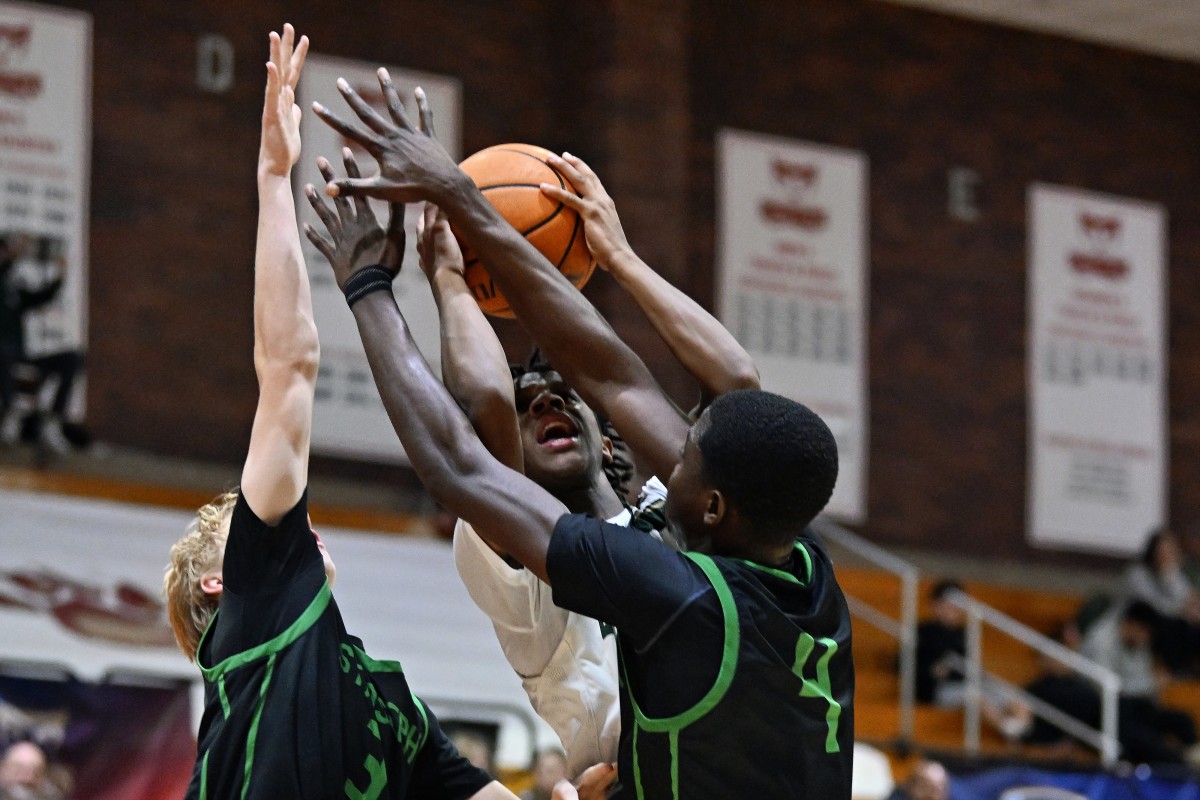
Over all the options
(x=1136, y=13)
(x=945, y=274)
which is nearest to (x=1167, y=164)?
(x=1136, y=13)

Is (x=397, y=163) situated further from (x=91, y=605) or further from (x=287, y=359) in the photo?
(x=91, y=605)

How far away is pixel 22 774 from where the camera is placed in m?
8.06

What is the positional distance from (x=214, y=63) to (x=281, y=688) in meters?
10.5

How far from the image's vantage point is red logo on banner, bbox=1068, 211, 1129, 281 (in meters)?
15.8

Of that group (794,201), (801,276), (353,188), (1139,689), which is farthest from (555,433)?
(794,201)

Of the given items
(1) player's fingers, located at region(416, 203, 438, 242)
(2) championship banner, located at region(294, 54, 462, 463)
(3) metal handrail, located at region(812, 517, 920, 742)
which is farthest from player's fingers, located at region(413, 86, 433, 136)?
(2) championship banner, located at region(294, 54, 462, 463)

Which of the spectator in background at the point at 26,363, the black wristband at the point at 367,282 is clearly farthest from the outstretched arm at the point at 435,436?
the spectator in background at the point at 26,363

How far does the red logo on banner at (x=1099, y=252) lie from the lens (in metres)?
15.8

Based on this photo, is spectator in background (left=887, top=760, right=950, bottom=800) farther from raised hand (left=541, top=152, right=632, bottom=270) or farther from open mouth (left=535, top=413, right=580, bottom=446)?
raised hand (left=541, top=152, right=632, bottom=270)

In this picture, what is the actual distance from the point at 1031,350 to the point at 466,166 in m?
12.3

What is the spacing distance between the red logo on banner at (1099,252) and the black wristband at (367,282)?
13.0m

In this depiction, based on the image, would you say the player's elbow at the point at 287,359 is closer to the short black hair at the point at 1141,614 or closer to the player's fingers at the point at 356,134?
the player's fingers at the point at 356,134

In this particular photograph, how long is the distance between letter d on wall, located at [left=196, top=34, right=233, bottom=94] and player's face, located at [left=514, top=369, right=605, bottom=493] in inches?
384

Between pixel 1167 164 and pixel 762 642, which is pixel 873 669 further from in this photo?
pixel 762 642
